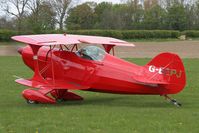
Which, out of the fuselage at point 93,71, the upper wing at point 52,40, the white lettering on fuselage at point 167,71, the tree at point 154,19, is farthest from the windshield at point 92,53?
the tree at point 154,19

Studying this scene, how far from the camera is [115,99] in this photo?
575 inches

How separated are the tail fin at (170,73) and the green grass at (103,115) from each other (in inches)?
24.2

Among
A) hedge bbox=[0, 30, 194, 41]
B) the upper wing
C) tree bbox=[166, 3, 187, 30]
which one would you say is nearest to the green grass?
the upper wing

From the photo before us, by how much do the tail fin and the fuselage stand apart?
0.32 metres

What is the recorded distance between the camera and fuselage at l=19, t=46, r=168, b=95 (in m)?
12.7

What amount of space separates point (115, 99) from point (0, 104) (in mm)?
3678

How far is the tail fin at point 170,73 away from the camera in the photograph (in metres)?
12.0

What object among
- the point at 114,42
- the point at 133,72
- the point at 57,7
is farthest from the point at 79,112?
the point at 57,7

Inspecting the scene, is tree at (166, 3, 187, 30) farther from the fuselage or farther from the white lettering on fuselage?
the white lettering on fuselage

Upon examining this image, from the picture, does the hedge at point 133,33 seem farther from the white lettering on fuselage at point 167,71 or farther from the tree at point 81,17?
the white lettering on fuselage at point 167,71

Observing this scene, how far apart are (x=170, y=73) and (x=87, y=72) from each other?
264 cm

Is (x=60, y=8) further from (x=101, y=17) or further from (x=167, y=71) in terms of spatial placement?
(x=167, y=71)

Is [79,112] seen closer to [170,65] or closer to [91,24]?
[170,65]

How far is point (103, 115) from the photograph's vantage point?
11.0m
